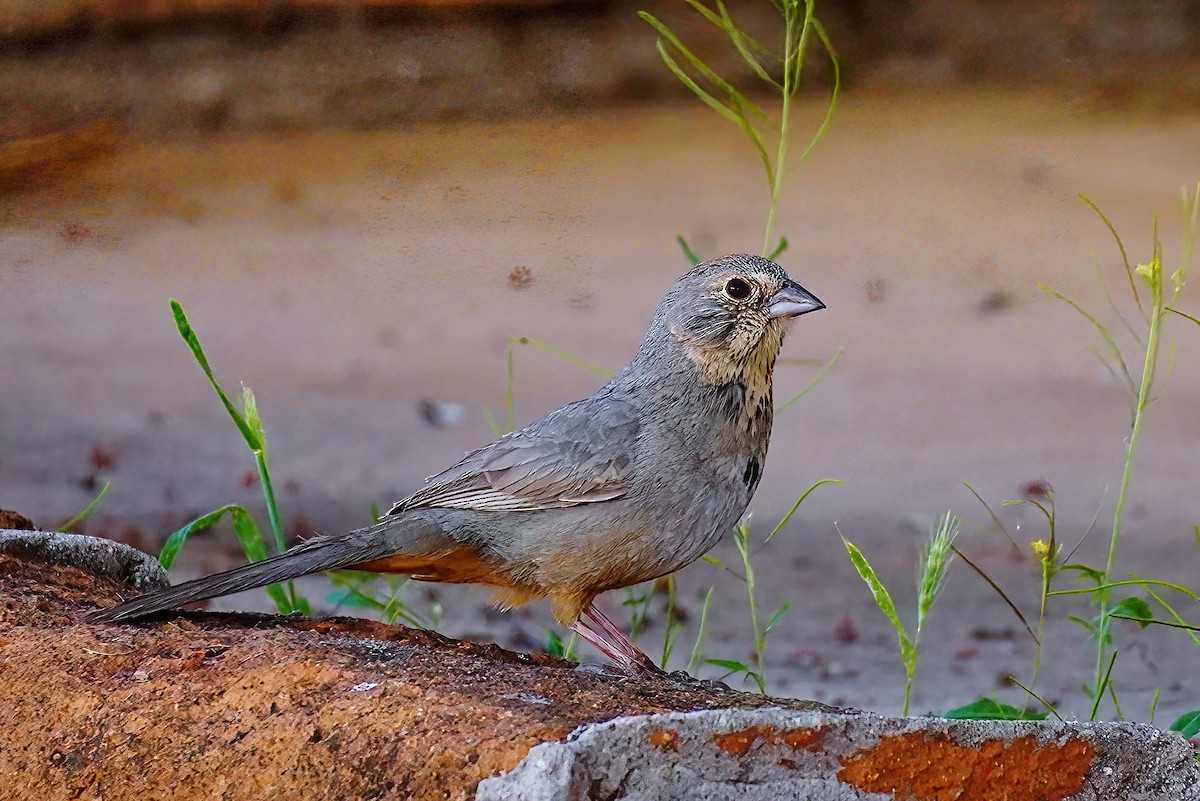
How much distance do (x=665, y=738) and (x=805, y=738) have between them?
8.0 inches

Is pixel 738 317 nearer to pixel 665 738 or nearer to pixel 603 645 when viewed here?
pixel 603 645

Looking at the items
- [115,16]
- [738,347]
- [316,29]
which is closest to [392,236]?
[316,29]

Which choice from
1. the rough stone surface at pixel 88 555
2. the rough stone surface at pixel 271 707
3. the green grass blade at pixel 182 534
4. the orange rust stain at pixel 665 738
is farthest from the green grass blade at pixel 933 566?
the rough stone surface at pixel 88 555

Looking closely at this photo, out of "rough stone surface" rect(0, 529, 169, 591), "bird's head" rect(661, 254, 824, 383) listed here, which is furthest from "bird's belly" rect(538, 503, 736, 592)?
"rough stone surface" rect(0, 529, 169, 591)

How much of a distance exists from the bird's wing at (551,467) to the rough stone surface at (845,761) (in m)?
1.03

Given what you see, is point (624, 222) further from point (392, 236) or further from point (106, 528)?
point (106, 528)

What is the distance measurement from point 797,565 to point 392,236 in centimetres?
202

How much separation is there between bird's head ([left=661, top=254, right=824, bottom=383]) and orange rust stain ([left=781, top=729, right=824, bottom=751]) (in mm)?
1218

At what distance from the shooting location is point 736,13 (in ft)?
15.4

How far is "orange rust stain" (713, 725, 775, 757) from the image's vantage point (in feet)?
5.69

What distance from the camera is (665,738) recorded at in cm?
170

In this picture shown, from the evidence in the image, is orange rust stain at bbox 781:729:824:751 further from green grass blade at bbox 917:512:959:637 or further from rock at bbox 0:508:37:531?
rock at bbox 0:508:37:531

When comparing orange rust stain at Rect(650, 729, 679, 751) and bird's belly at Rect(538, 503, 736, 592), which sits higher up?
orange rust stain at Rect(650, 729, 679, 751)

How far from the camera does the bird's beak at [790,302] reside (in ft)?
9.36
